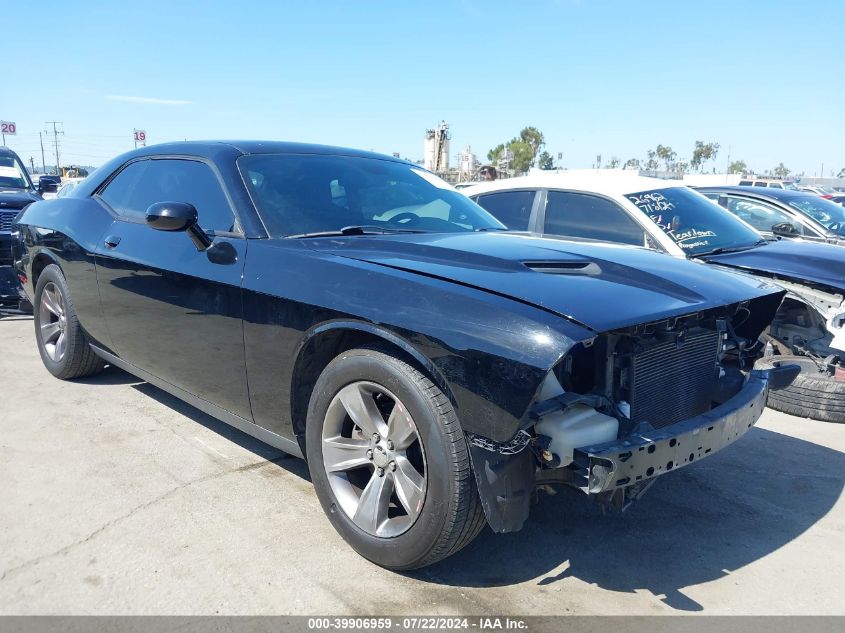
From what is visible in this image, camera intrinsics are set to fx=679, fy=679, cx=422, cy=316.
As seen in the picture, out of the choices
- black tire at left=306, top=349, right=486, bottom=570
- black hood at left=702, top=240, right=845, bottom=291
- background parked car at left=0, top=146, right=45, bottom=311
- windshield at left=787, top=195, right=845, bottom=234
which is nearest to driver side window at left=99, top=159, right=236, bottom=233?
black tire at left=306, top=349, right=486, bottom=570

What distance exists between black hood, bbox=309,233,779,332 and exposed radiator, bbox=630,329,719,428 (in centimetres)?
19

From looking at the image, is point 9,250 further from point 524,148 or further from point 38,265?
point 524,148

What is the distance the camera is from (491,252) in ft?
9.46

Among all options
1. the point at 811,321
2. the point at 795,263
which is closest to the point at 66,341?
the point at 795,263

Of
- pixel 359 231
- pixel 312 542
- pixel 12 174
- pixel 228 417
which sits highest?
pixel 12 174

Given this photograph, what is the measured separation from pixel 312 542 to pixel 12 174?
889 cm

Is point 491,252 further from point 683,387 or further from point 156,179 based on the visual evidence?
point 156,179

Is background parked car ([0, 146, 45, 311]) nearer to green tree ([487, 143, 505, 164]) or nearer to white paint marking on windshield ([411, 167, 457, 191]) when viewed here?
white paint marking on windshield ([411, 167, 457, 191])

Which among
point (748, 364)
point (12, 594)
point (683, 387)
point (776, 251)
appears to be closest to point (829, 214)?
point (776, 251)

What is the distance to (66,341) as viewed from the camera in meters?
4.77

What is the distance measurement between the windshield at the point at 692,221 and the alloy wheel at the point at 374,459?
356 cm

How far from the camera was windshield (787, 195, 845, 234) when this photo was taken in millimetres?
7711

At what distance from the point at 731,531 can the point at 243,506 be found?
2.24m

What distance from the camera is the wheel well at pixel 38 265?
16.1 ft
